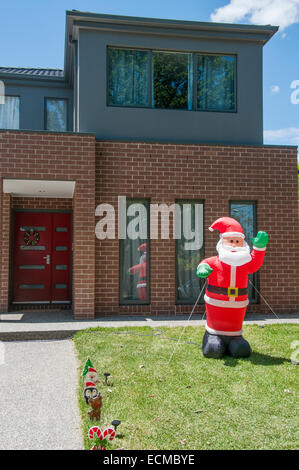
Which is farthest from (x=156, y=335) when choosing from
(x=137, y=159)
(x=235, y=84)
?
(x=235, y=84)

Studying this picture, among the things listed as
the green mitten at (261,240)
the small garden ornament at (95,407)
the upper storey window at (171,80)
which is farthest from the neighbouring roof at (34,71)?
the small garden ornament at (95,407)

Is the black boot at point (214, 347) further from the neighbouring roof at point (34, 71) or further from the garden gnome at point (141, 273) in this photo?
the neighbouring roof at point (34, 71)

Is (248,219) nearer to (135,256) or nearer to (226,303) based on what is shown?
(135,256)

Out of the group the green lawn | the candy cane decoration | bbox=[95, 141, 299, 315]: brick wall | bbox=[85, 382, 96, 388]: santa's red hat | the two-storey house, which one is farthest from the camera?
bbox=[95, 141, 299, 315]: brick wall

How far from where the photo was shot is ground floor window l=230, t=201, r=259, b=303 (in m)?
10.3

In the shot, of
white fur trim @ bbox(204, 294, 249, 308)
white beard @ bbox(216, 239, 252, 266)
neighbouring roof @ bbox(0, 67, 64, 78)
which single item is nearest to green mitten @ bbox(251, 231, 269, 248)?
white beard @ bbox(216, 239, 252, 266)

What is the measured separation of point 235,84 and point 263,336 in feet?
21.0

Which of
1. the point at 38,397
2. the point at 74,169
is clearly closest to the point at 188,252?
the point at 74,169

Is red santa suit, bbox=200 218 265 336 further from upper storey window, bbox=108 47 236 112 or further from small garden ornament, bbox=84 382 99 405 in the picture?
upper storey window, bbox=108 47 236 112

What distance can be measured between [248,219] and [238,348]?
15.8 feet

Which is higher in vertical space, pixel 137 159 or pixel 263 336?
pixel 137 159

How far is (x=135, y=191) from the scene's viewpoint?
988 cm

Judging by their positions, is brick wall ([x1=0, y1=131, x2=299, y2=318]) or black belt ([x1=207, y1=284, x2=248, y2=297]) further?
brick wall ([x1=0, y1=131, x2=299, y2=318])
